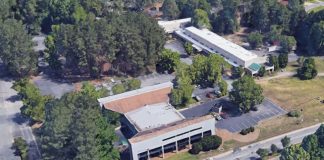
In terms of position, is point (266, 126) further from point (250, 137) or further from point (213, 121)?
point (213, 121)

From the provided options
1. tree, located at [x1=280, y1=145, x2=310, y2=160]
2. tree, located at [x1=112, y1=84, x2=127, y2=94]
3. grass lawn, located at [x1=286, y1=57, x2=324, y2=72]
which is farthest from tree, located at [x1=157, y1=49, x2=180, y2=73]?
tree, located at [x1=280, y1=145, x2=310, y2=160]

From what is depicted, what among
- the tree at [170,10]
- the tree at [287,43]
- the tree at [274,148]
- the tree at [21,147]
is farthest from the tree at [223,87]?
the tree at [170,10]

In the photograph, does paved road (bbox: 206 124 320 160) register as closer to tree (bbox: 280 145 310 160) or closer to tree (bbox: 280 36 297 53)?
tree (bbox: 280 145 310 160)

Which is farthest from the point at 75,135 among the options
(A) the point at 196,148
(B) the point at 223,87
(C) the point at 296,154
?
(B) the point at 223,87

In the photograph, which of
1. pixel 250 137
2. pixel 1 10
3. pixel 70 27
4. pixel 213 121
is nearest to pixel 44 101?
pixel 70 27

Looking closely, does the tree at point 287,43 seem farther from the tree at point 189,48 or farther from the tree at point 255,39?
the tree at point 189,48

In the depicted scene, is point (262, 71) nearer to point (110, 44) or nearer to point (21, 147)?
point (110, 44)
